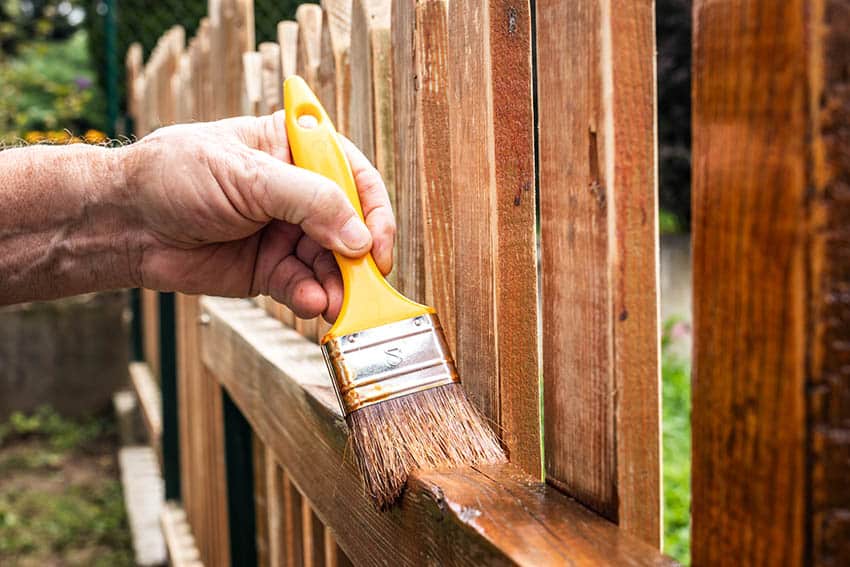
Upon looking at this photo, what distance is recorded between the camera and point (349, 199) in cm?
141

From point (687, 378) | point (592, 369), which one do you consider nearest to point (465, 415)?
point (592, 369)

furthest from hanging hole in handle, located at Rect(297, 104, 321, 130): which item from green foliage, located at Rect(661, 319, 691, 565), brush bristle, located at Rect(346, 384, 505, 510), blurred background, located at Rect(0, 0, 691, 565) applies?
blurred background, located at Rect(0, 0, 691, 565)

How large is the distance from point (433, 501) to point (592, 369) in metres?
0.27

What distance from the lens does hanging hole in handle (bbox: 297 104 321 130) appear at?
1.46 m

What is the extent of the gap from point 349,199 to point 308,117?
173 millimetres

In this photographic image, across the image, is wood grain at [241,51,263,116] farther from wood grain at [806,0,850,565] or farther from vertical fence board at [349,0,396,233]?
wood grain at [806,0,850,565]

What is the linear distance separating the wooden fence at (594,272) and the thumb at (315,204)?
120 millimetres

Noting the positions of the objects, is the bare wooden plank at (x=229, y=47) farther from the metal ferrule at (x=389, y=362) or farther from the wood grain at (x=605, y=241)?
the wood grain at (x=605, y=241)

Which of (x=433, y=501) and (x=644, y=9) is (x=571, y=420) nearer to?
(x=433, y=501)

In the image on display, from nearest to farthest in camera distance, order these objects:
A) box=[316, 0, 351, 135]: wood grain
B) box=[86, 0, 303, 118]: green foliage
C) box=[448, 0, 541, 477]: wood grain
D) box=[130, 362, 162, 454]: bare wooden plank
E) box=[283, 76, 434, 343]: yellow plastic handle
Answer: box=[448, 0, 541, 477]: wood grain
box=[283, 76, 434, 343]: yellow plastic handle
box=[316, 0, 351, 135]: wood grain
box=[130, 362, 162, 454]: bare wooden plank
box=[86, 0, 303, 118]: green foliage

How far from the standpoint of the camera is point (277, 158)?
1.55 m

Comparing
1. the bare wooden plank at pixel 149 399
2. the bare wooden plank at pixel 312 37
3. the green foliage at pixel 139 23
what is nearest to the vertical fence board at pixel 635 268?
the bare wooden plank at pixel 312 37

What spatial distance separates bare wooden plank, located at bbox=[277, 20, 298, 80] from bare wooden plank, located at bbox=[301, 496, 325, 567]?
1042mm

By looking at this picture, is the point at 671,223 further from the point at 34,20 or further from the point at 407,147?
the point at 34,20
